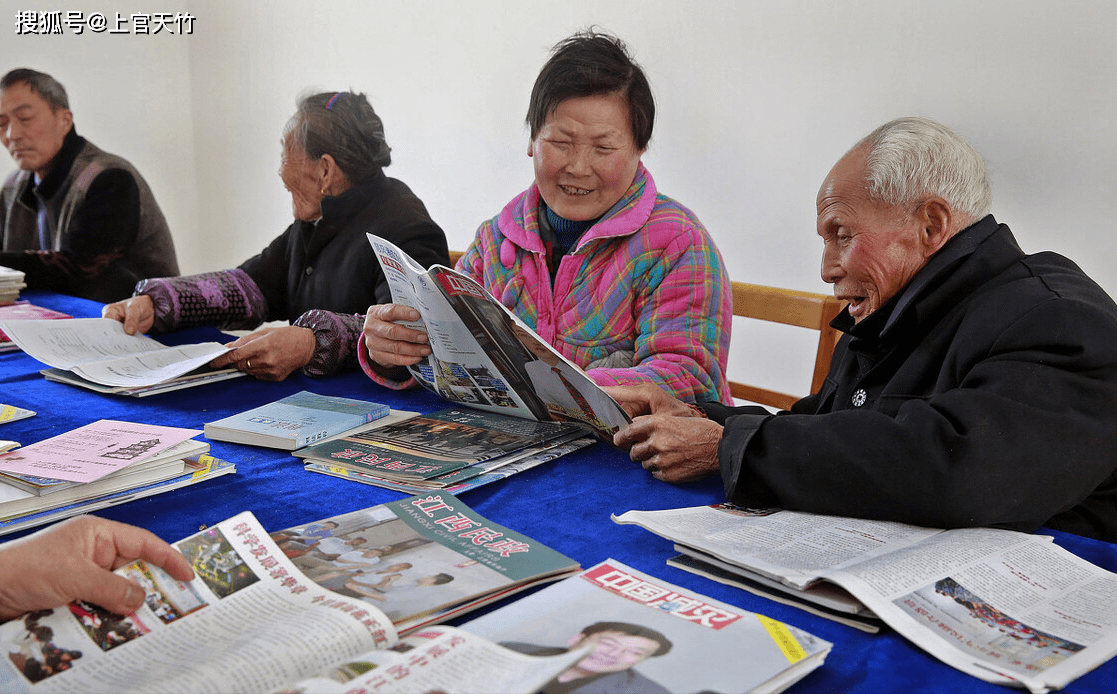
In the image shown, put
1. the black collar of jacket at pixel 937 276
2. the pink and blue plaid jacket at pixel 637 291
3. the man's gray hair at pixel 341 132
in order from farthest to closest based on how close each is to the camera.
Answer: the man's gray hair at pixel 341 132
the pink and blue plaid jacket at pixel 637 291
the black collar of jacket at pixel 937 276

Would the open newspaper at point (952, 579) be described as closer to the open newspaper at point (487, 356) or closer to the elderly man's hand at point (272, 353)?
the open newspaper at point (487, 356)

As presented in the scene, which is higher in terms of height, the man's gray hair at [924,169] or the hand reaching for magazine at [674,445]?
the man's gray hair at [924,169]

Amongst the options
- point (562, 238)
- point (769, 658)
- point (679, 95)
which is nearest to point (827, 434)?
point (769, 658)

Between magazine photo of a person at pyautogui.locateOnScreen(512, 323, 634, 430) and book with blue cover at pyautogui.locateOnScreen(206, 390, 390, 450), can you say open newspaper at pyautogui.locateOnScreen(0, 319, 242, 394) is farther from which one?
magazine photo of a person at pyautogui.locateOnScreen(512, 323, 634, 430)

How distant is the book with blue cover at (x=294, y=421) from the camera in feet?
3.97

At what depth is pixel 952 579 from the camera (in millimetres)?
799

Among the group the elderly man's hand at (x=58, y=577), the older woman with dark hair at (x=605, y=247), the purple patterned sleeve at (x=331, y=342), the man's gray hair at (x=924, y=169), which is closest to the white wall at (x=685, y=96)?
the older woman with dark hair at (x=605, y=247)

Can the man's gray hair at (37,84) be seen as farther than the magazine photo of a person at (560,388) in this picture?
Yes

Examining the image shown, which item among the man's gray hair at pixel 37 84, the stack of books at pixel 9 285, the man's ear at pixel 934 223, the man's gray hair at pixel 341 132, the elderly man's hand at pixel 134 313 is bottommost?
the elderly man's hand at pixel 134 313

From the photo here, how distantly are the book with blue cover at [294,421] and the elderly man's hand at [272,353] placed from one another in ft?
0.55

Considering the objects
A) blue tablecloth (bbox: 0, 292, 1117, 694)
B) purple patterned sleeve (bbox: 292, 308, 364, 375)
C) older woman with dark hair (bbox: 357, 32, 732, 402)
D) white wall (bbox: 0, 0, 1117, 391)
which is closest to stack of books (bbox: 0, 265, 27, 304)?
blue tablecloth (bbox: 0, 292, 1117, 694)

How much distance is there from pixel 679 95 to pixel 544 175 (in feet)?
3.98

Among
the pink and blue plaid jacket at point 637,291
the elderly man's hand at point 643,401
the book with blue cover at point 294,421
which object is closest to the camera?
→ the book with blue cover at point 294,421

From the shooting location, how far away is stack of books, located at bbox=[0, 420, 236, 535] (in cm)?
95
